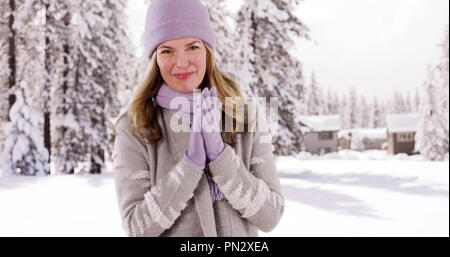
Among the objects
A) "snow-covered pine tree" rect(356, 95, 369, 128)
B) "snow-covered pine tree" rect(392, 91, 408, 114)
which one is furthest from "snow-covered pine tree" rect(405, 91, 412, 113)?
"snow-covered pine tree" rect(356, 95, 369, 128)

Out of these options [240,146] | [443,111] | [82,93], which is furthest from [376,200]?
[443,111]

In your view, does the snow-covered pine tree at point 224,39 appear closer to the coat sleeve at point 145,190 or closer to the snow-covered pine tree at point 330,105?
the coat sleeve at point 145,190

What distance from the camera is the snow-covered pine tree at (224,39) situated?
15.1 m

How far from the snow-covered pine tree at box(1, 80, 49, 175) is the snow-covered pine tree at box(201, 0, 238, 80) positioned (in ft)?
24.4

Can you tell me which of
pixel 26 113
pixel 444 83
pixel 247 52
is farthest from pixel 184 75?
pixel 444 83

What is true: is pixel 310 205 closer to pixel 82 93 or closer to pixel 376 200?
pixel 376 200

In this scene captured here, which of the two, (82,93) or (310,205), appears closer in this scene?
(310,205)

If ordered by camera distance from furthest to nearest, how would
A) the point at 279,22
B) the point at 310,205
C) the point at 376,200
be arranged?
1. the point at 279,22
2. the point at 376,200
3. the point at 310,205

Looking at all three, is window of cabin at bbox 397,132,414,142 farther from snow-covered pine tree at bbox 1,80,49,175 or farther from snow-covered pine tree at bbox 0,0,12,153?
snow-covered pine tree at bbox 0,0,12,153

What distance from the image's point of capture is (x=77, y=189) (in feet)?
37.5

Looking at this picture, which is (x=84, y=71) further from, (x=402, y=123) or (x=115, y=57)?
(x=402, y=123)

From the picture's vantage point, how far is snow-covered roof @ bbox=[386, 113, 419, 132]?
58.5 m

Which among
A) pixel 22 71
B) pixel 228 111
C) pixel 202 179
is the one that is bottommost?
pixel 202 179
